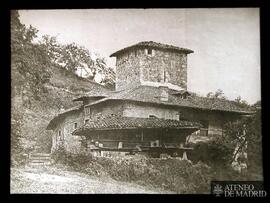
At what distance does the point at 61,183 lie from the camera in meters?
7.25

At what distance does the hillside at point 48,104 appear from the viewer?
7.39 m

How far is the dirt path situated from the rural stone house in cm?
42

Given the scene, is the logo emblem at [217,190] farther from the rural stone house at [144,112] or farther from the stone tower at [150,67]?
the stone tower at [150,67]

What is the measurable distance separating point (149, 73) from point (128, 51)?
47 centimetres

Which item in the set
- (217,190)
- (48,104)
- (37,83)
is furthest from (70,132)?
(217,190)

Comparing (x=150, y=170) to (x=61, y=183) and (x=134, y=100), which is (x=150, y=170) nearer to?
(x=134, y=100)

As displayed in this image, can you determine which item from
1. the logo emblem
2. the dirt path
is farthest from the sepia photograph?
the logo emblem

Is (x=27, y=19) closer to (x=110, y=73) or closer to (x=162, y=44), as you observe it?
(x=110, y=73)

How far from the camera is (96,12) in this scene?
7.41m

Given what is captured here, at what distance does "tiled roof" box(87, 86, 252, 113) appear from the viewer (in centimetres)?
740

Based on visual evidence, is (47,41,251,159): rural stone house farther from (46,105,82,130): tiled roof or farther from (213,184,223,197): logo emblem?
(213,184,223,197): logo emblem

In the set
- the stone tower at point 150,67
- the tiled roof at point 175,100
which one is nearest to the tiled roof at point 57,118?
the tiled roof at point 175,100

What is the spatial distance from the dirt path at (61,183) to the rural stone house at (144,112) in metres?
0.42
